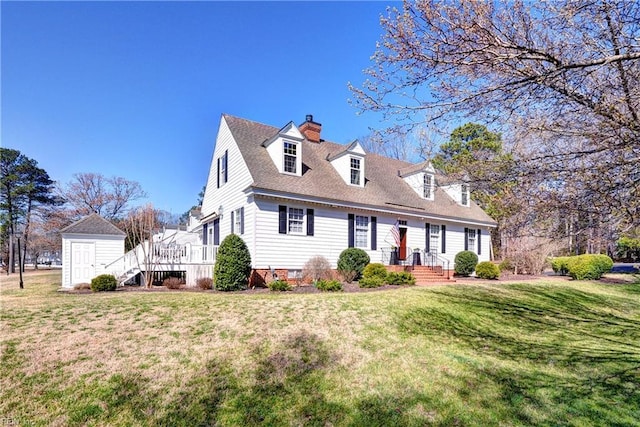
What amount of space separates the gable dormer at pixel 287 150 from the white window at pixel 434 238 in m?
8.86

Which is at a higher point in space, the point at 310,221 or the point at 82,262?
the point at 310,221

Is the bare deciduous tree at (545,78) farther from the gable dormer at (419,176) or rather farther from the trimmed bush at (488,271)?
the gable dormer at (419,176)

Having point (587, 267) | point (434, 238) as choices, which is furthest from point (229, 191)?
point (587, 267)

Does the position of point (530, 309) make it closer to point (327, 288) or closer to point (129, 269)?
point (327, 288)

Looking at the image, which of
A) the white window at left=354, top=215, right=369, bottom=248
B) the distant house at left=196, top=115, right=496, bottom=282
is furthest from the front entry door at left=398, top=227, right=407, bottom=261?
the white window at left=354, top=215, right=369, bottom=248

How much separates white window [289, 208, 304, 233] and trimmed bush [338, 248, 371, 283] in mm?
2210

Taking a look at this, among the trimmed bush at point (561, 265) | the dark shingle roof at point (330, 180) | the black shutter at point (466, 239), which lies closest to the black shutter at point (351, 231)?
the dark shingle roof at point (330, 180)

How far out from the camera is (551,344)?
748cm

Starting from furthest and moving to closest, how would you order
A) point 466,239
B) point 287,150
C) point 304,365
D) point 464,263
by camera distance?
1. point 466,239
2. point 464,263
3. point 287,150
4. point 304,365

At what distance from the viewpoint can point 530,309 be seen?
34.9ft

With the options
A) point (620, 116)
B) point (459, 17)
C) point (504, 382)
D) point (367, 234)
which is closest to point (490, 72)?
point (459, 17)

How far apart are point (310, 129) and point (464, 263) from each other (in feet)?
38.1

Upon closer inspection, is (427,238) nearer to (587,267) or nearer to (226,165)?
(587,267)

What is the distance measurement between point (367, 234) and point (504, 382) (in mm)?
11268
